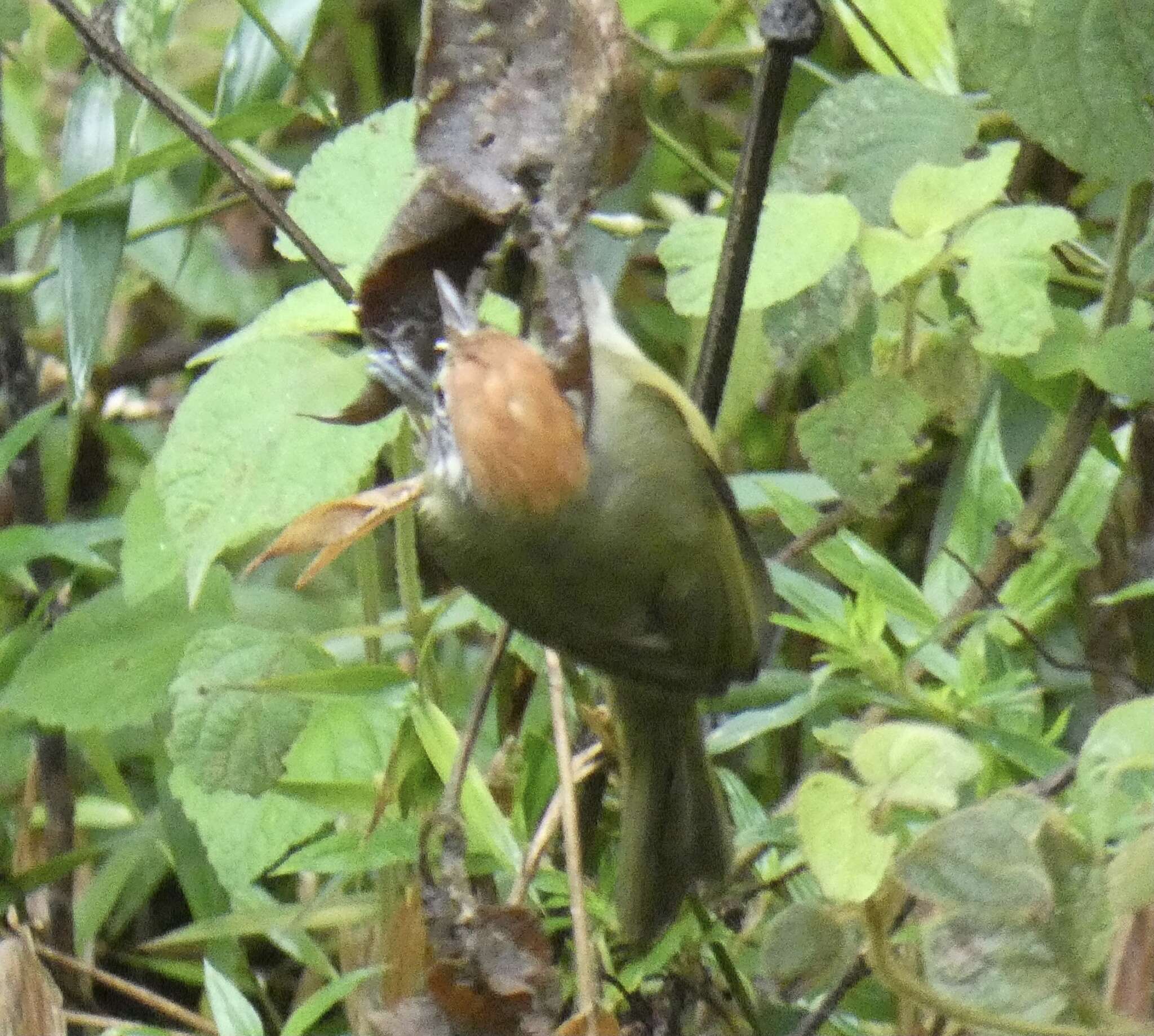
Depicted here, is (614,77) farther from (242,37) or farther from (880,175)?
(242,37)

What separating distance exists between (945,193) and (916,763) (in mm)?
504

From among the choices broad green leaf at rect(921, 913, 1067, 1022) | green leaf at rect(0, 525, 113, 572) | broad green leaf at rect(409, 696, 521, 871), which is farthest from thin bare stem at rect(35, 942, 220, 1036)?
broad green leaf at rect(921, 913, 1067, 1022)

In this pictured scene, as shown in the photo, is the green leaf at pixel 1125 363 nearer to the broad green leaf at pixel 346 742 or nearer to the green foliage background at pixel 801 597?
the green foliage background at pixel 801 597

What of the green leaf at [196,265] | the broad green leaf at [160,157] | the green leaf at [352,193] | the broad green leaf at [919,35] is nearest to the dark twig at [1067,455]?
the broad green leaf at [919,35]

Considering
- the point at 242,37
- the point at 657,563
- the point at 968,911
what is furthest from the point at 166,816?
the point at 968,911

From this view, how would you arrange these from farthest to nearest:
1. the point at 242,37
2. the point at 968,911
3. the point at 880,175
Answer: the point at 242,37, the point at 880,175, the point at 968,911

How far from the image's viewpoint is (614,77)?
53.4 inches

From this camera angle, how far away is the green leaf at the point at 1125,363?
144 centimetres

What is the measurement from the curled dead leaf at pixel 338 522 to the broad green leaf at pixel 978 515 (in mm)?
552

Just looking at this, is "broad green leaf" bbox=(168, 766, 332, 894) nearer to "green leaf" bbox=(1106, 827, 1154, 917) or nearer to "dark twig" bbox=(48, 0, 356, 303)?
"dark twig" bbox=(48, 0, 356, 303)

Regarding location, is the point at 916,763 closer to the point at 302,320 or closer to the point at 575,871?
the point at 575,871

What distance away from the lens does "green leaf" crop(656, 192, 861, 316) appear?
1383 millimetres

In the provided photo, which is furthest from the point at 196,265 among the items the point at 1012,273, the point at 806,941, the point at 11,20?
the point at 806,941

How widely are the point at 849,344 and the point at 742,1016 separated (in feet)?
2.16
